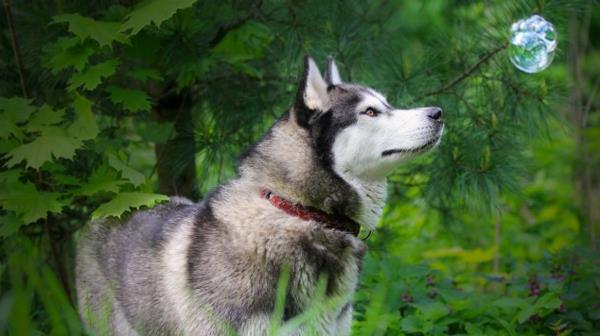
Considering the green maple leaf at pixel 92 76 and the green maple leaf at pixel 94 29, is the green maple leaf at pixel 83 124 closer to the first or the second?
the green maple leaf at pixel 92 76

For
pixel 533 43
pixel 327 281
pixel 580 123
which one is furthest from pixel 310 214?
pixel 580 123

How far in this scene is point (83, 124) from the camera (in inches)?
146

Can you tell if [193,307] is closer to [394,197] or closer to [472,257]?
[394,197]

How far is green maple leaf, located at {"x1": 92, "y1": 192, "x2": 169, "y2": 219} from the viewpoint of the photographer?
3.61 meters

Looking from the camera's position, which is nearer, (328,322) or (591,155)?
(328,322)

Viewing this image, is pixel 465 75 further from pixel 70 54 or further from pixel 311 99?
pixel 70 54

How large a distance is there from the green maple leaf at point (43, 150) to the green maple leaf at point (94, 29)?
487mm

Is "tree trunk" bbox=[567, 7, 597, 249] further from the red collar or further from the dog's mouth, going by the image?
the red collar

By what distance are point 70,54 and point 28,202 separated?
76 centimetres

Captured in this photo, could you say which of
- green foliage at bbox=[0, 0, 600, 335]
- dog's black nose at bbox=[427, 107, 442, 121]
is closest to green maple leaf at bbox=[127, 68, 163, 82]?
green foliage at bbox=[0, 0, 600, 335]

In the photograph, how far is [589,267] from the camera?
4.09 meters

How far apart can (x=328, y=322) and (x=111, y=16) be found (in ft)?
6.31

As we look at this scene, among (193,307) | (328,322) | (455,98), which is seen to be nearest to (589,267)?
(455,98)

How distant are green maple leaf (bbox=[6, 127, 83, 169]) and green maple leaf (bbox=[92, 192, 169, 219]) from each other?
0.34 metres
